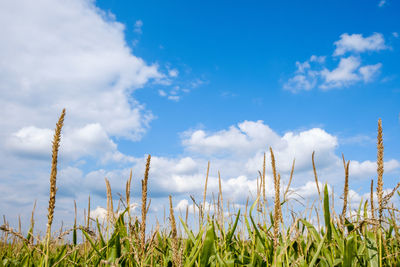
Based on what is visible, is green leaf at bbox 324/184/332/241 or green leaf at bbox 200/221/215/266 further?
green leaf at bbox 200/221/215/266

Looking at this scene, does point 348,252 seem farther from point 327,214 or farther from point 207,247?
point 207,247

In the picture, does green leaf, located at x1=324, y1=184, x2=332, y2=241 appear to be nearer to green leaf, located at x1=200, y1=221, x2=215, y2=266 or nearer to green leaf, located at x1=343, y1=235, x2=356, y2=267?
green leaf, located at x1=343, y1=235, x2=356, y2=267

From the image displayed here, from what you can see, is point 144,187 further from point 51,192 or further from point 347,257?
point 347,257

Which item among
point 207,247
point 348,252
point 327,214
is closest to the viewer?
point 348,252

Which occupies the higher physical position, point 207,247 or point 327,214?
point 327,214

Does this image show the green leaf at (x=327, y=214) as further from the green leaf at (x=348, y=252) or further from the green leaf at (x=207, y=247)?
the green leaf at (x=207, y=247)

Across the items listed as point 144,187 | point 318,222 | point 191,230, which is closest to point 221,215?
point 191,230

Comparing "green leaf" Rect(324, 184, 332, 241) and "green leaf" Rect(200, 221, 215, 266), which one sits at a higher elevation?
"green leaf" Rect(324, 184, 332, 241)

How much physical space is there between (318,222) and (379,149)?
226 centimetres

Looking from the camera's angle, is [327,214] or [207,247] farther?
[207,247]

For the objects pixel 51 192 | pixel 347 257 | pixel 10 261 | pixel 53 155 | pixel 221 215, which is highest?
pixel 53 155

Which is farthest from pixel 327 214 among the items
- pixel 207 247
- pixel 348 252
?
pixel 207 247

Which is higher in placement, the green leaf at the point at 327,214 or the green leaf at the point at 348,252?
the green leaf at the point at 327,214

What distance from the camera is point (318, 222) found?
425 centimetres
